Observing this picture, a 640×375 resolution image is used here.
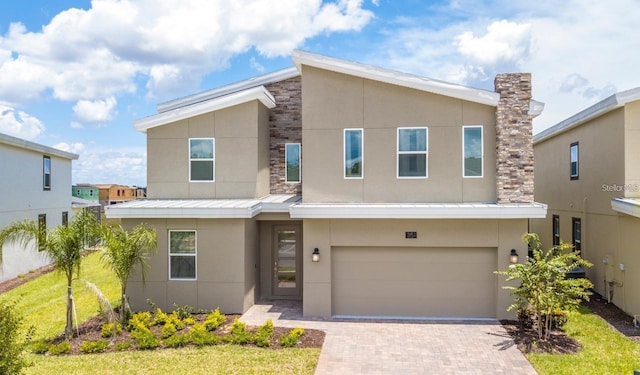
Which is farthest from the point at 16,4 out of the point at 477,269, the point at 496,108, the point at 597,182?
the point at 597,182

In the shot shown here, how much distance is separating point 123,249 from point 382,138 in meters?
7.14

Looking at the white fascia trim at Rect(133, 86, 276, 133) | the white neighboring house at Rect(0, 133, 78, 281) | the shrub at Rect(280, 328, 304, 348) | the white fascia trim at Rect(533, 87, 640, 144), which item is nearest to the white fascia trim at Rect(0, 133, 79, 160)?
the white neighboring house at Rect(0, 133, 78, 281)

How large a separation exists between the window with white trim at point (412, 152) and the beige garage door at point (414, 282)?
6.81 ft

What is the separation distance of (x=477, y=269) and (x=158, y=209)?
876cm

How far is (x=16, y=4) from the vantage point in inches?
588

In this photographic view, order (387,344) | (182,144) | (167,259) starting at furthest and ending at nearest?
(182,144)
(167,259)
(387,344)

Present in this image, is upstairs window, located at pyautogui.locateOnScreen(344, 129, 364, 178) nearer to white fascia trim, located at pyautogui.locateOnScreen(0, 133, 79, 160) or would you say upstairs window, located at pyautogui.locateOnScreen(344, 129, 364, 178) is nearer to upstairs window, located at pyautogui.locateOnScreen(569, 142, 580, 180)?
upstairs window, located at pyautogui.locateOnScreen(569, 142, 580, 180)

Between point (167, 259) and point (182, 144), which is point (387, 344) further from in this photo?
point (182, 144)

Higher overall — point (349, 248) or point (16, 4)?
point (16, 4)

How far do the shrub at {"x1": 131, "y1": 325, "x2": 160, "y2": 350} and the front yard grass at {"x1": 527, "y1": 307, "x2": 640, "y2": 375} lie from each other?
309 inches

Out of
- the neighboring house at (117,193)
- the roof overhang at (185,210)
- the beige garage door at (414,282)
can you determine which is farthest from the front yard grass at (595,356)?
the neighboring house at (117,193)

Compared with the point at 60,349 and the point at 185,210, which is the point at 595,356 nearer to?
the point at 185,210

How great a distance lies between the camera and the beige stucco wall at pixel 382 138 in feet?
38.6

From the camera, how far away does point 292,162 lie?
14898 millimetres
